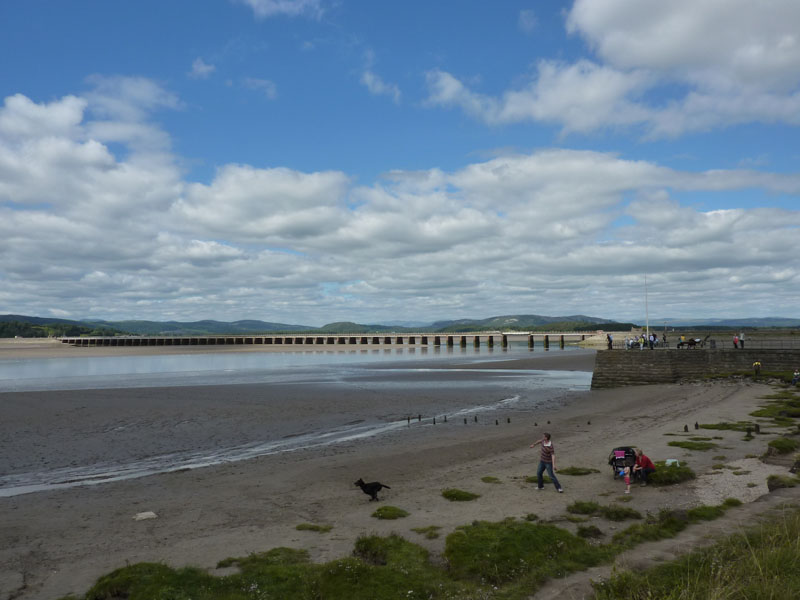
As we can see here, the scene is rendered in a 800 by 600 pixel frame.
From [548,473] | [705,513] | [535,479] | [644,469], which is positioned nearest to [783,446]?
[644,469]

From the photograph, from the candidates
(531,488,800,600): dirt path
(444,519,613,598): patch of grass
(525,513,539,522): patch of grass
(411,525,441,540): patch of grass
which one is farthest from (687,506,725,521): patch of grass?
(411,525,441,540): patch of grass

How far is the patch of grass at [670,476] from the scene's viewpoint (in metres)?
15.2

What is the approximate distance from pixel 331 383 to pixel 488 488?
3300 cm

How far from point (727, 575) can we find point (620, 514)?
5.51 meters

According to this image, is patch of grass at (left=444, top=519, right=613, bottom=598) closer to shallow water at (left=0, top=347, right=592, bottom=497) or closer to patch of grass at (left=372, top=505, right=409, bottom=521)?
patch of grass at (left=372, top=505, right=409, bottom=521)

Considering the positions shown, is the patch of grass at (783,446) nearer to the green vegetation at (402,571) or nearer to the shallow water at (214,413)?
the green vegetation at (402,571)

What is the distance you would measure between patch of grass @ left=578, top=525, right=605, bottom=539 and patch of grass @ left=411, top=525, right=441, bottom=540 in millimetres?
3129

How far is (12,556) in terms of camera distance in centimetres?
1112

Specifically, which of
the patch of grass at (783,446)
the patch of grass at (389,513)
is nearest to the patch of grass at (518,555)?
the patch of grass at (389,513)

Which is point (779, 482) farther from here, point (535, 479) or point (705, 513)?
point (535, 479)

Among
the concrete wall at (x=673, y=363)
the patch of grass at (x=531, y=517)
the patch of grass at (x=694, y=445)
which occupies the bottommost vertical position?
the patch of grass at (x=531, y=517)

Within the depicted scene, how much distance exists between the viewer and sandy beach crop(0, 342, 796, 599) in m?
11.5

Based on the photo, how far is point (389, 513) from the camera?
13.2 meters

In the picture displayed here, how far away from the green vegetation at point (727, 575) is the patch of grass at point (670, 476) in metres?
5.87
